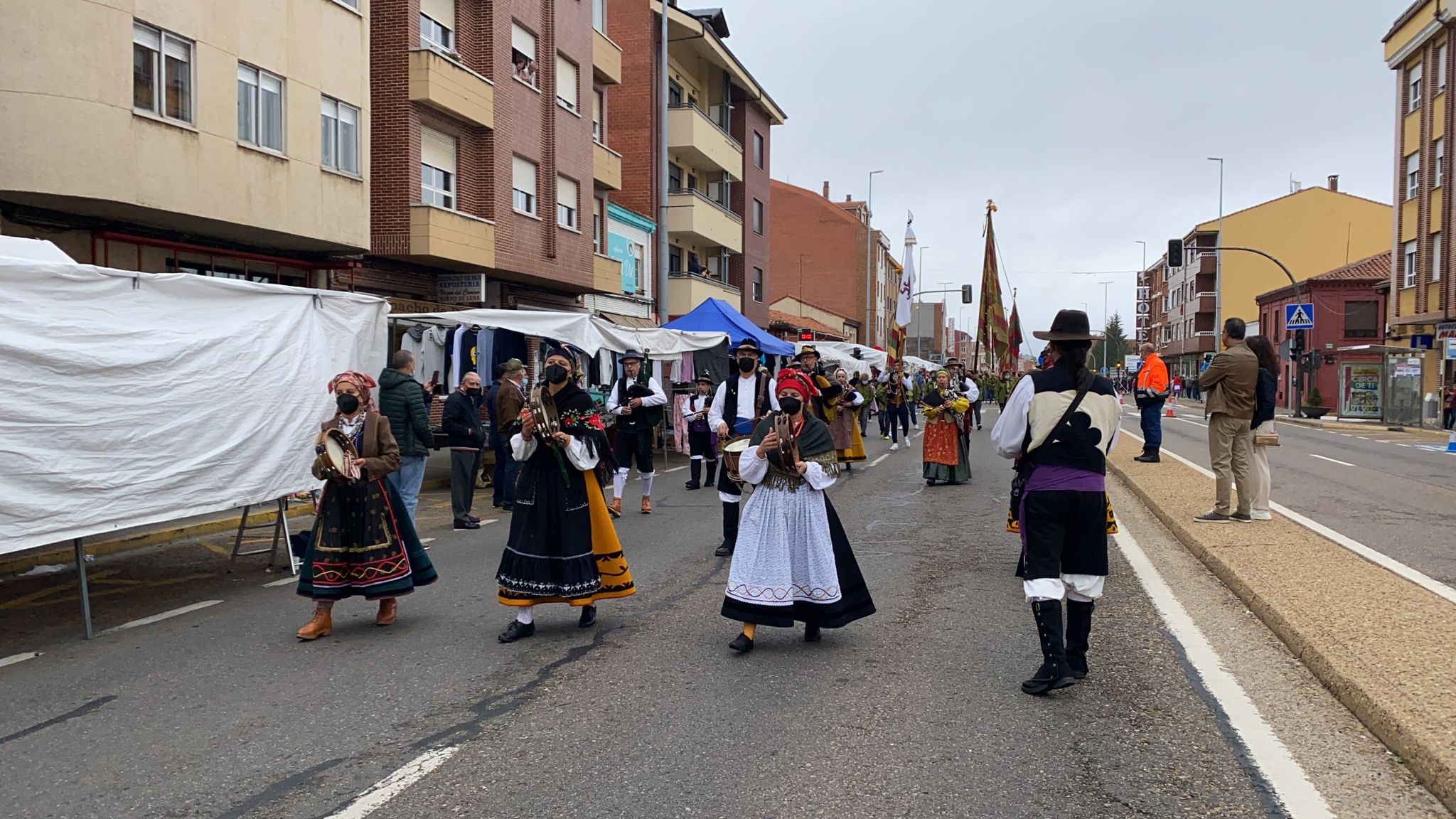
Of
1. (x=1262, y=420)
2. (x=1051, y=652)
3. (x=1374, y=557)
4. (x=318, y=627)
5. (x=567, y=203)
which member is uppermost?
(x=567, y=203)

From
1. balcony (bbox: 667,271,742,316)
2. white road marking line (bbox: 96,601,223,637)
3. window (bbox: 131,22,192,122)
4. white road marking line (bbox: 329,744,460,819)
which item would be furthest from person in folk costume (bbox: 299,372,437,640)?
balcony (bbox: 667,271,742,316)

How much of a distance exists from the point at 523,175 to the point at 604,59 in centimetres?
628

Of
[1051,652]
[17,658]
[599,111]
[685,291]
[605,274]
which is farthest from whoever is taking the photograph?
[685,291]

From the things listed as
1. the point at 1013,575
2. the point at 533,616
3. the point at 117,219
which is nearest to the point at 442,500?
the point at 117,219

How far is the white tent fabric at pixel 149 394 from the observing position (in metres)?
6.21

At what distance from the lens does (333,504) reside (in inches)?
262

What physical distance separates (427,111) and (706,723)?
18.5 metres

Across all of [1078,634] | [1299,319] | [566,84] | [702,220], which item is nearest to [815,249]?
[702,220]

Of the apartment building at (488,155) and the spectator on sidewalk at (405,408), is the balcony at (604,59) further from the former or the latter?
the spectator on sidewalk at (405,408)

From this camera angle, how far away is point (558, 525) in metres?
6.43

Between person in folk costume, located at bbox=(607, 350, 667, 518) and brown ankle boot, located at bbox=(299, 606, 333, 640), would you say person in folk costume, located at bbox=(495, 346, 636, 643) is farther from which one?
person in folk costume, located at bbox=(607, 350, 667, 518)

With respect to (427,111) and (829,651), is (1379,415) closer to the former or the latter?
(427,111)

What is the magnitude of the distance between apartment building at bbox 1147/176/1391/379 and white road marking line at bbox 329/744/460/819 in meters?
64.8

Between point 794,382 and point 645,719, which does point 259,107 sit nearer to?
point 794,382
